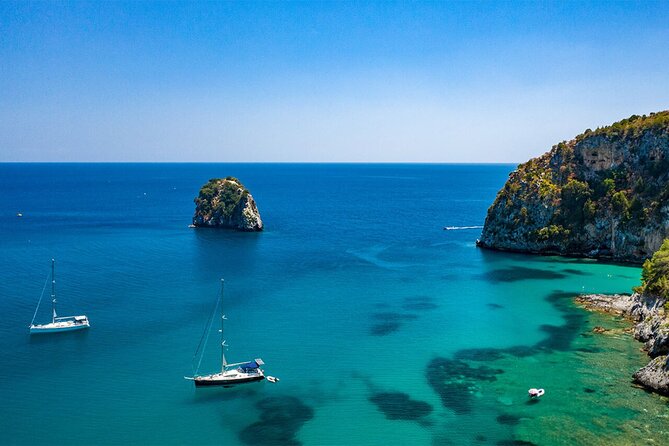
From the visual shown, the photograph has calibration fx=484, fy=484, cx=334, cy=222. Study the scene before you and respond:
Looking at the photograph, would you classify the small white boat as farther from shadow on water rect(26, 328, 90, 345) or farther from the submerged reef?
shadow on water rect(26, 328, 90, 345)

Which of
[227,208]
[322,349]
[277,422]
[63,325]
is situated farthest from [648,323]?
[227,208]

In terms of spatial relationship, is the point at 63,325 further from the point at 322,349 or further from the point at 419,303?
the point at 419,303

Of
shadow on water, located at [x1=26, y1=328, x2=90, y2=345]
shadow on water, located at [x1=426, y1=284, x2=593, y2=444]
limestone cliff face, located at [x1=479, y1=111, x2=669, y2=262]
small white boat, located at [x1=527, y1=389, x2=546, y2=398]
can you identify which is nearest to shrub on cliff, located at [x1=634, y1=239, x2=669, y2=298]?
shadow on water, located at [x1=426, y1=284, x2=593, y2=444]

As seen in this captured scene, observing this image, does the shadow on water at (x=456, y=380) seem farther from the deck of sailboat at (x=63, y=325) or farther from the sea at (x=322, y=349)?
the deck of sailboat at (x=63, y=325)

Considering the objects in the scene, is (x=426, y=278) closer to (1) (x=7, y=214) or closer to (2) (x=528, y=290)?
(2) (x=528, y=290)

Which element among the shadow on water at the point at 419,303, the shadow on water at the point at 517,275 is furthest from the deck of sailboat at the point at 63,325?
the shadow on water at the point at 517,275

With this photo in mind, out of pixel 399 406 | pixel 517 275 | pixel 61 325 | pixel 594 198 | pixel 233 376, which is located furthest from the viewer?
pixel 594 198
